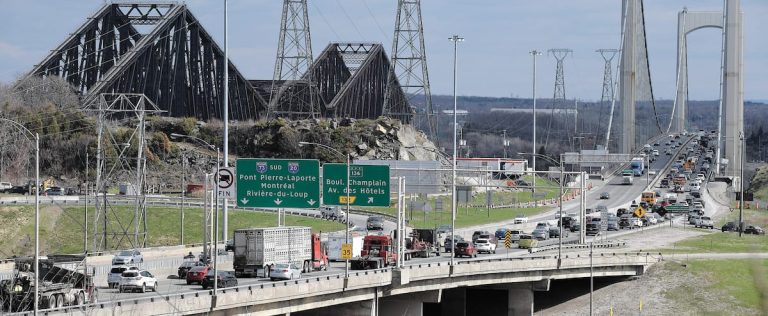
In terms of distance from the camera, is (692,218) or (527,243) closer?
(527,243)

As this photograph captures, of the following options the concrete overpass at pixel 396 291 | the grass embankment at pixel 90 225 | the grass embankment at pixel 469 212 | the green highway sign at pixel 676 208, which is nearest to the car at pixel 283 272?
the concrete overpass at pixel 396 291

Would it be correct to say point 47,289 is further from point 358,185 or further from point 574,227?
point 574,227

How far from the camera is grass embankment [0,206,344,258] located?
3620 inches

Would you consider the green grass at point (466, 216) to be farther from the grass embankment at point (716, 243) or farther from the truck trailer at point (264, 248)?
the truck trailer at point (264, 248)

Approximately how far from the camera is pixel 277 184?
60250mm

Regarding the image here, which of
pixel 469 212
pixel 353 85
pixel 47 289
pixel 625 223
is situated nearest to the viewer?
pixel 47 289

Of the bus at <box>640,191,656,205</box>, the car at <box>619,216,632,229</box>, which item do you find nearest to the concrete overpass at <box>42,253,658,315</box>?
the car at <box>619,216,632,229</box>

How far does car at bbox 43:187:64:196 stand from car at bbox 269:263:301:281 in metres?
65.1

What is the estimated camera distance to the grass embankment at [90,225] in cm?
9194

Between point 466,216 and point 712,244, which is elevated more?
point 466,216

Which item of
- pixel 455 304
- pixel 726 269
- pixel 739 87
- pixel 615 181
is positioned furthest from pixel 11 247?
pixel 739 87

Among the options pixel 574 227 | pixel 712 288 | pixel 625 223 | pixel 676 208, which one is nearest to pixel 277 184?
pixel 712 288

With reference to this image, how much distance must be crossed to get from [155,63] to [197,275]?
10818cm

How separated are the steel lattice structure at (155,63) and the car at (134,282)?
97581 millimetres
